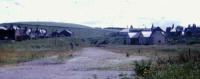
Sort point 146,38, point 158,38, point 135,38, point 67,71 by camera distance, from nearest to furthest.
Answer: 1. point 67,71
2. point 158,38
3. point 146,38
4. point 135,38

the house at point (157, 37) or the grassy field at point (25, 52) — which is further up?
the grassy field at point (25, 52)

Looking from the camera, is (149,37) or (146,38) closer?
(149,37)

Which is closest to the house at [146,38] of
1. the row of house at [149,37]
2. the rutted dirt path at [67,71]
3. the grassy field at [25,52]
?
the row of house at [149,37]

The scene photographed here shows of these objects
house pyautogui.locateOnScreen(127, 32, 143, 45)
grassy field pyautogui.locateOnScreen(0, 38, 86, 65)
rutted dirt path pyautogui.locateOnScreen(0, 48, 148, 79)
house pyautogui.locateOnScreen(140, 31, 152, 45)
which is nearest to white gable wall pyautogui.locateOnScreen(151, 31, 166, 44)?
house pyautogui.locateOnScreen(140, 31, 152, 45)

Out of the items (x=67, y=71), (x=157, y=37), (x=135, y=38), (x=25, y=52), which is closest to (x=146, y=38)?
(x=157, y=37)

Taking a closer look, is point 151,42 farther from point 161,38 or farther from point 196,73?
point 196,73

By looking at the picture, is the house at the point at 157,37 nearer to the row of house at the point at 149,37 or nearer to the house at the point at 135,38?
the row of house at the point at 149,37

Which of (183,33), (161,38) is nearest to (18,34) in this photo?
(161,38)

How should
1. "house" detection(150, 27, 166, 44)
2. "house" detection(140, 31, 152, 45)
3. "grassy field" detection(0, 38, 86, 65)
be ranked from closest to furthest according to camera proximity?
"grassy field" detection(0, 38, 86, 65)
"house" detection(150, 27, 166, 44)
"house" detection(140, 31, 152, 45)

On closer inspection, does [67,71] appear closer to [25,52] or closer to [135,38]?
[25,52]

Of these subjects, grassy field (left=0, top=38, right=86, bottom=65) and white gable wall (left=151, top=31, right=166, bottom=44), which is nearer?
grassy field (left=0, top=38, right=86, bottom=65)

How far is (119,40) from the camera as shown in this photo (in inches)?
5020

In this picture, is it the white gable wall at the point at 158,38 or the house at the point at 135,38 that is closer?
the white gable wall at the point at 158,38

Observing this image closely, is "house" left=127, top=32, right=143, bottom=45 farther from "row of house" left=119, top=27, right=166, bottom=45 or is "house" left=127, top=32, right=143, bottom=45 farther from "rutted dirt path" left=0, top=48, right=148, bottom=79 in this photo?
"rutted dirt path" left=0, top=48, right=148, bottom=79
